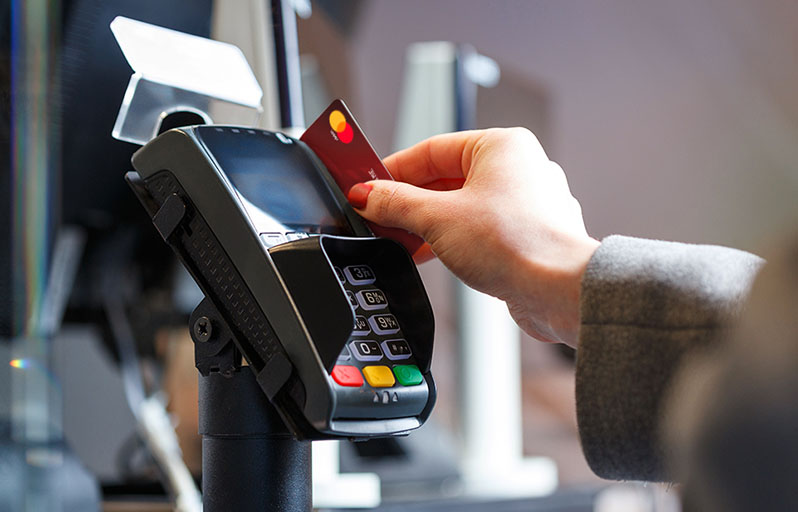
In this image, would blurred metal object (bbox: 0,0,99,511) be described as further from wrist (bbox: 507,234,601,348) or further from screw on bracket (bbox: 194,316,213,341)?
wrist (bbox: 507,234,601,348)

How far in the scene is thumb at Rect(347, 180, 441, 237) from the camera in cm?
54

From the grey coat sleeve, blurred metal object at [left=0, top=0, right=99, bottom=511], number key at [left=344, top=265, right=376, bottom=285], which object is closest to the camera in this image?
the grey coat sleeve

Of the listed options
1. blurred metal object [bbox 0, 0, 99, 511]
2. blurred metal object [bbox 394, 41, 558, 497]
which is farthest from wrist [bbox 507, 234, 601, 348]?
blurred metal object [bbox 394, 41, 558, 497]

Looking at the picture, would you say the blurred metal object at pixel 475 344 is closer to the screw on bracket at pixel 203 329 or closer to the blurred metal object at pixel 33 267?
the blurred metal object at pixel 33 267

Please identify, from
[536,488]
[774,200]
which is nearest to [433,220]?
[536,488]

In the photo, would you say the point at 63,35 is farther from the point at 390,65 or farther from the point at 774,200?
the point at 390,65

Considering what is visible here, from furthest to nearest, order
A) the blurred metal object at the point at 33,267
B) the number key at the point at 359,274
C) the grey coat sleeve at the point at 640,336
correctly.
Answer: the blurred metal object at the point at 33,267 → the number key at the point at 359,274 → the grey coat sleeve at the point at 640,336

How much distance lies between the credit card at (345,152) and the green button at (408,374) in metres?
0.11

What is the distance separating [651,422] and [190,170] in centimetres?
29

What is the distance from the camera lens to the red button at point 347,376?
43cm

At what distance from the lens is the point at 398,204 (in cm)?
54

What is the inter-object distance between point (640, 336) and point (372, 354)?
6.0 inches

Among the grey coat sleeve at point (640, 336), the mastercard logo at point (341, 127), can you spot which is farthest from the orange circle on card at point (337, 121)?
the grey coat sleeve at point (640, 336)

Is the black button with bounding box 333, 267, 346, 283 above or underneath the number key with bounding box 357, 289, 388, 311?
above
